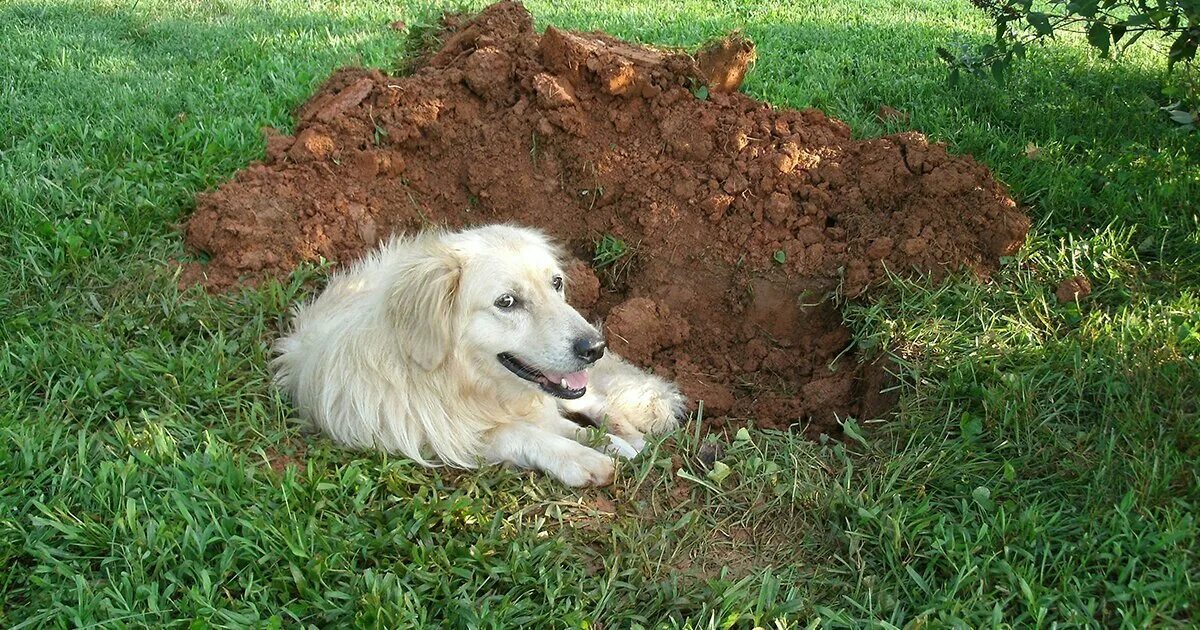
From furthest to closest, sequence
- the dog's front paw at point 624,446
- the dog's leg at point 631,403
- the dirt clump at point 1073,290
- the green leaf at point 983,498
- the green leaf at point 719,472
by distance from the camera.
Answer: the dog's leg at point 631,403 → the dirt clump at point 1073,290 → the dog's front paw at point 624,446 → the green leaf at point 719,472 → the green leaf at point 983,498

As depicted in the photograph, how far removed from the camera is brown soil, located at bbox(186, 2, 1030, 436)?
161 inches

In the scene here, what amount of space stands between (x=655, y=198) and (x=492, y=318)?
162 centimetres

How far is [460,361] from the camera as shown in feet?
10.8

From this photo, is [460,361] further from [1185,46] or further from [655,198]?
[1185,46]

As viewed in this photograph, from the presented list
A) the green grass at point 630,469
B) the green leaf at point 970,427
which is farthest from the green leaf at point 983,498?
the green leaf at point 970,427

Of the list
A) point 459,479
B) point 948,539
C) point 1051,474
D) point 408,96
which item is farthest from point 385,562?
point 408,96

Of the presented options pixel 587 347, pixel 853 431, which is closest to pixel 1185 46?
pixel 853 431

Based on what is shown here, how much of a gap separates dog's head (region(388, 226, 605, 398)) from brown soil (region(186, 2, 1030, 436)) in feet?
3.20

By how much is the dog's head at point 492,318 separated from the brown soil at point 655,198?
98cm

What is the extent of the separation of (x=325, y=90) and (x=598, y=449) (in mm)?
2951

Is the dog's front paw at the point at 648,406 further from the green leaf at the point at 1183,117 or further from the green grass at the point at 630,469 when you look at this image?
the green leaf at the point at 1183,117

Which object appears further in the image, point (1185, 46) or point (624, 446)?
point (1185, 46)

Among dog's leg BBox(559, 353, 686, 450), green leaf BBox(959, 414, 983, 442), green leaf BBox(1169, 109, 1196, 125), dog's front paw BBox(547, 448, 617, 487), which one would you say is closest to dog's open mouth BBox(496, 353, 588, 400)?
dog's front paw BBox(547, 448, 617, 487)

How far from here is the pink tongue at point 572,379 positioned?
131 inches
